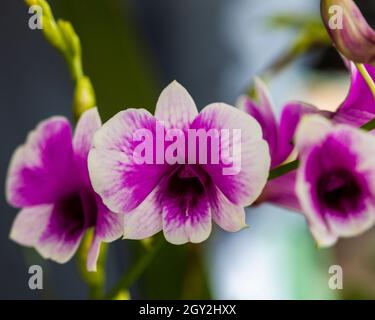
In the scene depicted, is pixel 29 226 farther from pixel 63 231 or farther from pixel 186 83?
pixel 186 83

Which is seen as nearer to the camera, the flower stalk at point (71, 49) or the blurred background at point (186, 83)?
the flower stalk at point (71, 49)

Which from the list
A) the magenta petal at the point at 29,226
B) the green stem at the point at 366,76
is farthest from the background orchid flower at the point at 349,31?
the magenta petal at the point at 29,226

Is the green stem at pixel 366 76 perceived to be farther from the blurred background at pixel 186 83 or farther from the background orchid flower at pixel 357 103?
the blurred background at pixel 186 83

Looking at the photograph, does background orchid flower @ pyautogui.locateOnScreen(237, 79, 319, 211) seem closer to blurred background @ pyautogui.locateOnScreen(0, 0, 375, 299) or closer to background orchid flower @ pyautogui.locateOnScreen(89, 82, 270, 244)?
background orchid flower @ pyautogui.locateOnScreen(89, 82, 270, 244)

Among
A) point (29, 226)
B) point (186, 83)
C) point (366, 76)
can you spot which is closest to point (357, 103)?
point (366, 76)

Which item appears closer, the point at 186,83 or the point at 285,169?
the point at 285,169
